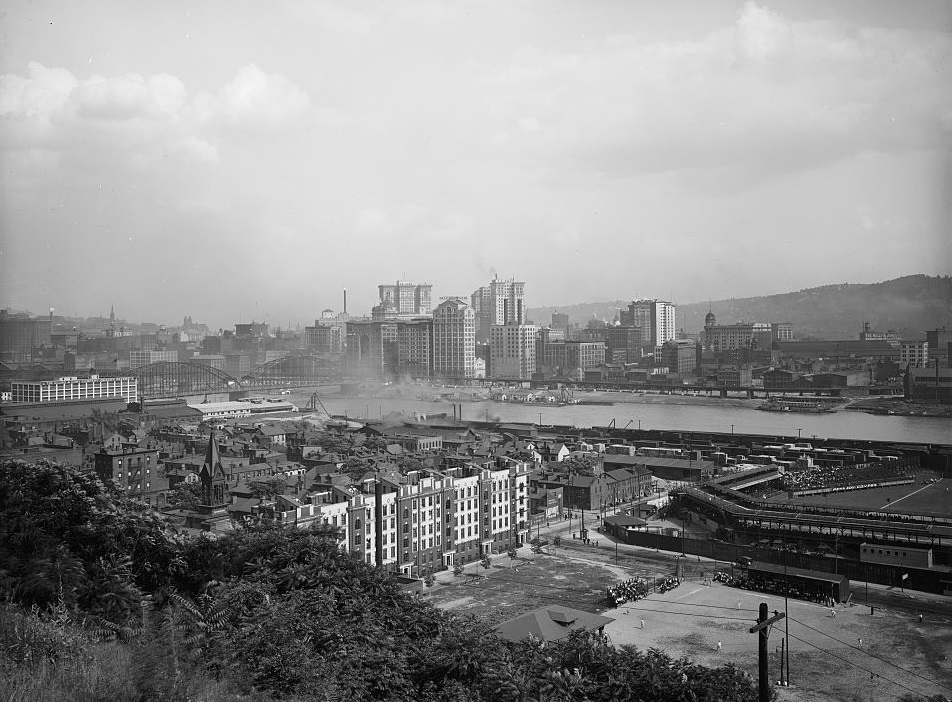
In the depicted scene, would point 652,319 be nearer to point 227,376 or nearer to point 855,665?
point 227,376

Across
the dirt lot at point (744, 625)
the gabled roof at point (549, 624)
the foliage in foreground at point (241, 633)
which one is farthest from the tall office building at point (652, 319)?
the foliage in foreground at point (241, 633)

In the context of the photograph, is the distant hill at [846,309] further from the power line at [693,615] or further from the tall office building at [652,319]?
the power line at [693,615]

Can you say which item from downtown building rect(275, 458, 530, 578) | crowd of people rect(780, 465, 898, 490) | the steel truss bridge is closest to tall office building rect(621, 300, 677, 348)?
the steel truss bridge

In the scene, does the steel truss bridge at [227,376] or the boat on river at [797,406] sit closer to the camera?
the boat on river at [797,406]

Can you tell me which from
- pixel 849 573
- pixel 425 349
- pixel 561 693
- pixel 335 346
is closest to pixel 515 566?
pixel 849 573

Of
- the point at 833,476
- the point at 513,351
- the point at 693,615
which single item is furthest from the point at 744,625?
the point at 513,351

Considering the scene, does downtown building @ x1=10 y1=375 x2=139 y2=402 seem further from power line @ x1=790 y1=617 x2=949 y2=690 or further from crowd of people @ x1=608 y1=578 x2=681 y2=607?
power line @ x1=790 y1=617 x2=949 y2=690

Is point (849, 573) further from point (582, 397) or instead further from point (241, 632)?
point (582, 397)
